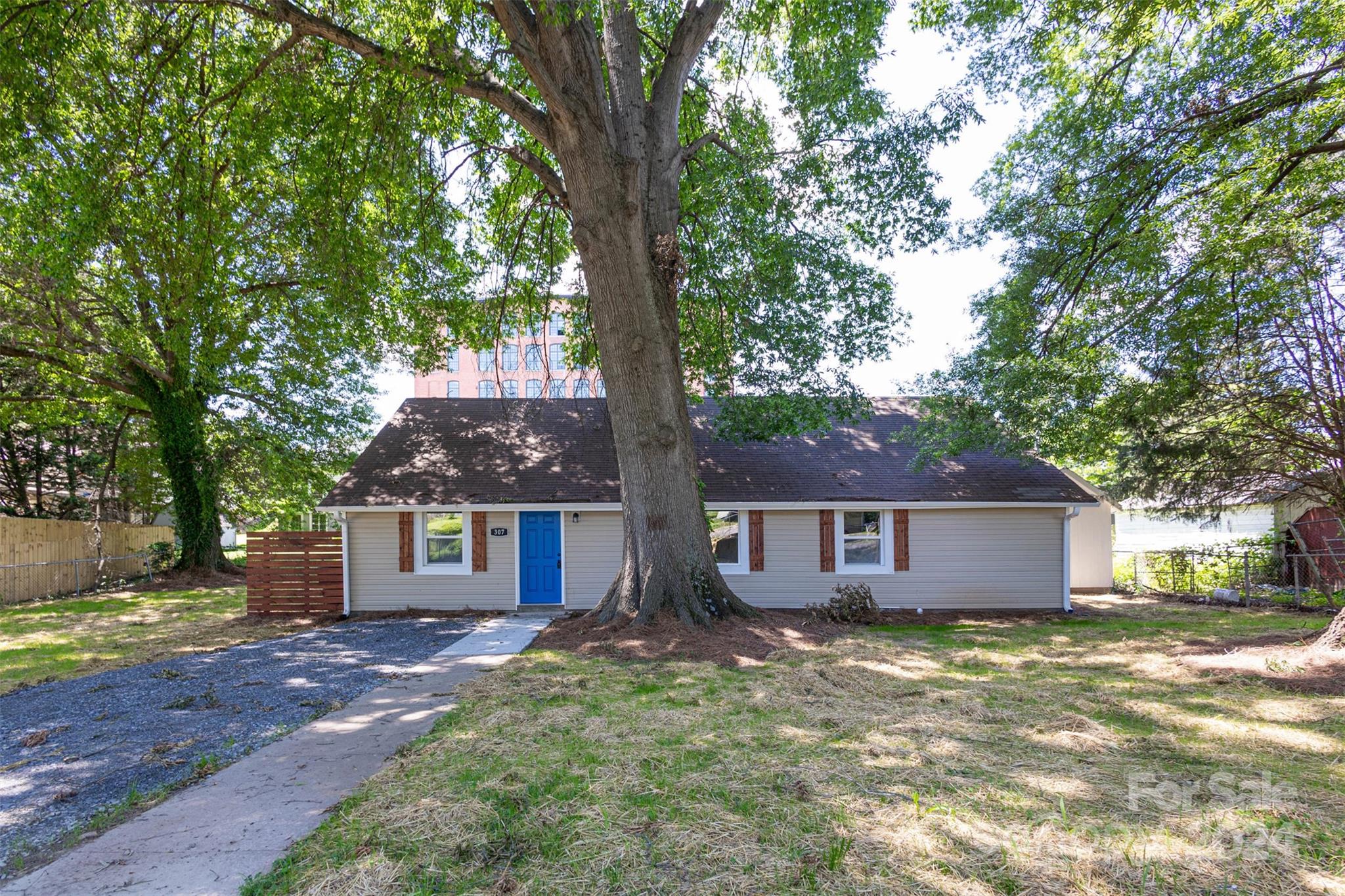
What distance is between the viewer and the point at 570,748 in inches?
188

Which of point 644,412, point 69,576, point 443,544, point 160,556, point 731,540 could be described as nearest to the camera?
point 644,412

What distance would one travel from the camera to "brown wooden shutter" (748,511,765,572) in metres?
13.5

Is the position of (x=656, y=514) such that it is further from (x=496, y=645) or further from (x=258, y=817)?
(x=258, y=817)

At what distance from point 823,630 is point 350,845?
7.79m

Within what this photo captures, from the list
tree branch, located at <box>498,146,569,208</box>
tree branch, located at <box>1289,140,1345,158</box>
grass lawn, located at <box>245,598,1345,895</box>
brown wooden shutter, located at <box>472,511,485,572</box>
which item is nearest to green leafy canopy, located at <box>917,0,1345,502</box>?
tree branch, located at <box>1289,140,1345,158</box>

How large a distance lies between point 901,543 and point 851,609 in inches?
90.3

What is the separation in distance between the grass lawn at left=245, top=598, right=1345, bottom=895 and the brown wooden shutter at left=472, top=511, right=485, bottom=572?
22.5 feet

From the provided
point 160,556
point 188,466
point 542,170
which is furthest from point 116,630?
point 542,170

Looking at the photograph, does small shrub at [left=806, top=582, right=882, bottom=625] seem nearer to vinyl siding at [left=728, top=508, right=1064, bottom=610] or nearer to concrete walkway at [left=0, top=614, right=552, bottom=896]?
vinyl siding at [left=728, top=508, right=1064, bottom=610]

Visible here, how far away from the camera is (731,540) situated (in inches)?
548

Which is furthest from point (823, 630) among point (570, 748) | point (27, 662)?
point (27, 662)

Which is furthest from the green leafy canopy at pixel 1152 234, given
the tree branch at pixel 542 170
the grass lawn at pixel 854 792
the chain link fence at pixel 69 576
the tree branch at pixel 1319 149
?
the chain link fence at pixel 69 576

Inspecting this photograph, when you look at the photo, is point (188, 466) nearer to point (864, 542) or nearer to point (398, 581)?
point (398, 581)

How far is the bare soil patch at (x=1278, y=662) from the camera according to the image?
20.4 ft
